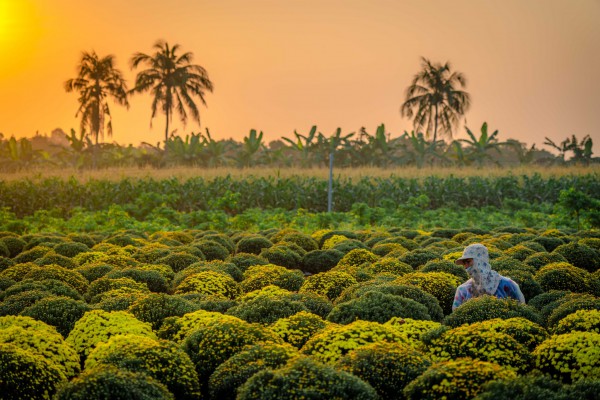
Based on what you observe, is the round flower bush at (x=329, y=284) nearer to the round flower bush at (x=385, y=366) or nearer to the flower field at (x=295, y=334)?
the flower field at (x=295, y=334)

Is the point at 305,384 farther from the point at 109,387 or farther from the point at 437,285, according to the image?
the point at 437,285

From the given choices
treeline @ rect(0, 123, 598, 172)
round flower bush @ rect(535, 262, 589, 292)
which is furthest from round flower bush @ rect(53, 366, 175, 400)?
treeline @ rect(0, 123, 598, 172)

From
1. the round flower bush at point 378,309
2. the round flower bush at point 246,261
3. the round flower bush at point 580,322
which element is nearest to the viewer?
the round flower bush at point 580,322

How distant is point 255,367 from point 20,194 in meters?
24.7

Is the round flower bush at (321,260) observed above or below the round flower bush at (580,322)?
below

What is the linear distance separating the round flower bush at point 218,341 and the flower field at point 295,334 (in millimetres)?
12

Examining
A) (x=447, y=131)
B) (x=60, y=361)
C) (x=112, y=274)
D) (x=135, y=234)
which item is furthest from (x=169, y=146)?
(x=60, y=361)

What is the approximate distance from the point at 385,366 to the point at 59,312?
13.2 feet

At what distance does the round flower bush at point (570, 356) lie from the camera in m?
6.32

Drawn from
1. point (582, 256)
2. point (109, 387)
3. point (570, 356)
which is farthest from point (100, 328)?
point (582, 256)

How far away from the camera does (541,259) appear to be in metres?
11.5

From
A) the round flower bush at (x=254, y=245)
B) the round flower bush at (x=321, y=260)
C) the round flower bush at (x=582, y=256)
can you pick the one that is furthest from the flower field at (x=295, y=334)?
the round flower bush at (x=254, y=245)

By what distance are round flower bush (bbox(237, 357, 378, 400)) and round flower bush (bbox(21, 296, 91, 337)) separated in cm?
321

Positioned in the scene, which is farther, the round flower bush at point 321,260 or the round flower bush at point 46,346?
the round flower bush at point 321,260
